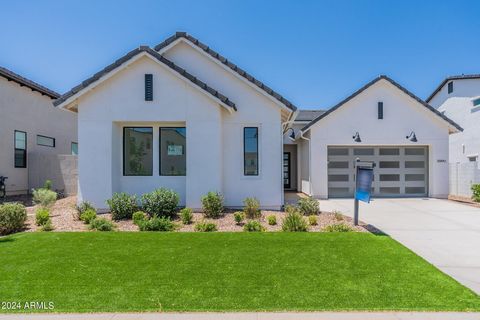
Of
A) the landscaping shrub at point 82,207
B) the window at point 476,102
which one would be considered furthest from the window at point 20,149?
the window at point 476,102

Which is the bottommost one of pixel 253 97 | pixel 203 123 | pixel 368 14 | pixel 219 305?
pixel 219 305

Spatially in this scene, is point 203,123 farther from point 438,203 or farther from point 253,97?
point 438,203

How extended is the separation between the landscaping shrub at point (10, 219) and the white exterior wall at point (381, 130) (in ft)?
39.7

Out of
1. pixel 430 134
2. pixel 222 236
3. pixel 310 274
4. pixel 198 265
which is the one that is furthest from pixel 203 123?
pixel 430 134

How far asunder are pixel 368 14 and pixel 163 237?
1213 centimetres

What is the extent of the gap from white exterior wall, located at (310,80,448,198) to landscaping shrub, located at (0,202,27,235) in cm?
1210

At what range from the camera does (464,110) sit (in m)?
20.2

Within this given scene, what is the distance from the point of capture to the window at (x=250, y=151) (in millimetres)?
11477

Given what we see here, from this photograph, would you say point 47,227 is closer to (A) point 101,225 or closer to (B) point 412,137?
(A) point 101,225

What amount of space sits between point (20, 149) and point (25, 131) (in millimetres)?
1040

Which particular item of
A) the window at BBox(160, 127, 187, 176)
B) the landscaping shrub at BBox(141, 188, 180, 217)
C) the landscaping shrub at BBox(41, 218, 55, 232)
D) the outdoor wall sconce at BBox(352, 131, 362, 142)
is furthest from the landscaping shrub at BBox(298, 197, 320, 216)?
the landscaping shrub at BBox(41, 218, 55, 232)

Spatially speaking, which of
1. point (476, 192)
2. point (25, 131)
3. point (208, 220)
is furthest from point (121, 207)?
point (476, 192)

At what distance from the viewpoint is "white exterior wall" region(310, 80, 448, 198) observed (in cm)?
1545

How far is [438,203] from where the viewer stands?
536 inches
